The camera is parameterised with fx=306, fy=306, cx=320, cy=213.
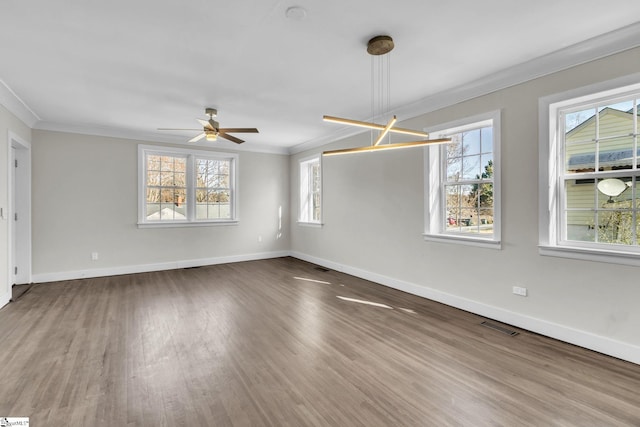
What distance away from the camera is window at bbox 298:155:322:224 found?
695cm

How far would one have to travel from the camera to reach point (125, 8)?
7.19ft

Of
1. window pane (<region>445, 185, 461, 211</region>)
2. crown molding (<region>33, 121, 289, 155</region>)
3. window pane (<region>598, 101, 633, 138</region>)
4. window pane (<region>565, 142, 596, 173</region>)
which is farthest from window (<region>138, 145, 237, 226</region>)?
window pane (<region>598, 101, 633, 138</region>)

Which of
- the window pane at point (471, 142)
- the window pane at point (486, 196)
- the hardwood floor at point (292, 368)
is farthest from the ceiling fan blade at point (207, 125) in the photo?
the window pane at point (486, 196)

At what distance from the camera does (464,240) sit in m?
3.78

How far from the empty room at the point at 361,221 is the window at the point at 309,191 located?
60.3 inches

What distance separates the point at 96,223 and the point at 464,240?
6060 millimetres

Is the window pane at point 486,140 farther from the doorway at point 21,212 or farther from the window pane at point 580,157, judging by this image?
the doorway at point 21,212

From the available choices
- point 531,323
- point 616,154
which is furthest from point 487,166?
point 531,323

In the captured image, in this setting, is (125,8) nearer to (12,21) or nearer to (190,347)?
(12,21)

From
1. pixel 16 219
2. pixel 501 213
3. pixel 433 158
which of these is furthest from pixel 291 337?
pixel 16 219

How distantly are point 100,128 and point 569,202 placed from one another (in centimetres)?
697

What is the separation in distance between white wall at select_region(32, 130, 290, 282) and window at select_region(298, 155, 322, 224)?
5.39ft

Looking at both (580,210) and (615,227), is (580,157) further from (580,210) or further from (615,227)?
(615,227)

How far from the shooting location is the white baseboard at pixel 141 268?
519 centimetres
